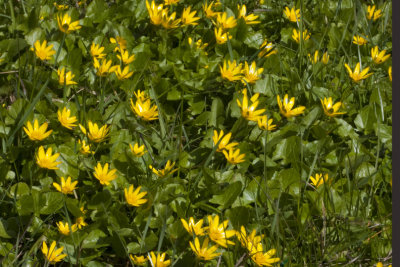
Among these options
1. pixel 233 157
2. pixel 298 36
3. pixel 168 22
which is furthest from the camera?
pixel 298 36

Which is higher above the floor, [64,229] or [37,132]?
[37,132]

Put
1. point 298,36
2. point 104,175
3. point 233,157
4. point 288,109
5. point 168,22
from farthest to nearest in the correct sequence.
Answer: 1. point 298,36
2. point 168,22
3. point 288,109
4. point 233,157
5. point 104,175

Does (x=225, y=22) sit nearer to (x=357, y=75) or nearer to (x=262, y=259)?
(x=357, y=75)

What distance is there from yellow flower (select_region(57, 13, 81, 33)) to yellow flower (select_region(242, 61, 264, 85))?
2.43 ft

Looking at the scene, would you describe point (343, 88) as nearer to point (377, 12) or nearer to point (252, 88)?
point (252, 88)

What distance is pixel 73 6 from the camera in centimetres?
332

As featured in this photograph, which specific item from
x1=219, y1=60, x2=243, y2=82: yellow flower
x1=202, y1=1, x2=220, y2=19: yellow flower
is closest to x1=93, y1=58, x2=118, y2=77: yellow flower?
x1=219, y1=60, x2=243, y2=82: yellow flower

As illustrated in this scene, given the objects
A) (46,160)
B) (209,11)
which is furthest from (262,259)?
(209,11)

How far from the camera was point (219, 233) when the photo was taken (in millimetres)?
2117

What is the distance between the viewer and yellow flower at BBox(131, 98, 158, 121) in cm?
255

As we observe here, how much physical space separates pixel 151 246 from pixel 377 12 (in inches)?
76.5

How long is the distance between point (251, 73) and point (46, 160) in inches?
39.2

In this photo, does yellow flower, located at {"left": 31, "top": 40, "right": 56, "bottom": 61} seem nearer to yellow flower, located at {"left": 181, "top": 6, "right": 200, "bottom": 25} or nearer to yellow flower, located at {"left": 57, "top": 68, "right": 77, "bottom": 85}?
yellow flower, located at {"left": 57, "top": 68, "right": 77, "bottom": 85}

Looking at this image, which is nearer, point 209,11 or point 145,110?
point 145,110
